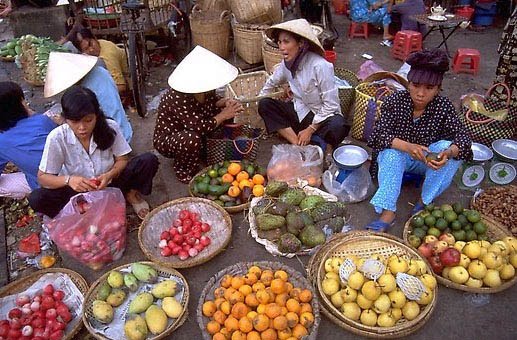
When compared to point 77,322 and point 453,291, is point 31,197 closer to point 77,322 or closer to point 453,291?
point 77,322

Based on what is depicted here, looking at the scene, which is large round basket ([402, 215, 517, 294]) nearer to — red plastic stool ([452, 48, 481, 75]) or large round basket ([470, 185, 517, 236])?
large round basket ([470, 185, 517, 236])

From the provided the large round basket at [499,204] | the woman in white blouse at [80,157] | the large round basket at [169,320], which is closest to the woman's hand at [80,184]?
the woman in white blouse at [80,157]

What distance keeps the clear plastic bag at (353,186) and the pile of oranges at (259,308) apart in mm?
1141

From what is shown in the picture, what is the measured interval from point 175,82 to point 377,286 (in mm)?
2134

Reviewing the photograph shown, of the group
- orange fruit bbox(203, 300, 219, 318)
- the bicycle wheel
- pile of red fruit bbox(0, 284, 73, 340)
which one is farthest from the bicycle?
orange fruit bbox(203, 300, 219, 318)

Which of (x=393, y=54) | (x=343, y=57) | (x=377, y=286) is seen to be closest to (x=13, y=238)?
(x=377, y=286)

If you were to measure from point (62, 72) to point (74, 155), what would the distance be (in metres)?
0.86

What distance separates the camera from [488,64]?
5.88 meters

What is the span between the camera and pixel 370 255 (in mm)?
2768

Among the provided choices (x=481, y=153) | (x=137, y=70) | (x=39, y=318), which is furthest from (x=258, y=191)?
(x=137, y=70)

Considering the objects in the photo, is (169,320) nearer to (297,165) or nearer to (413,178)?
(297,165)

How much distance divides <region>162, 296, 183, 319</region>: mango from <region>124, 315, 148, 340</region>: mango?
0.15 m

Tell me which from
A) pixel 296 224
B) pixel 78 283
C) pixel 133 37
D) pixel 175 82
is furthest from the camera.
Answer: pixel 133 37

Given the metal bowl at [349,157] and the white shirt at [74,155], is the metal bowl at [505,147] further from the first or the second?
the white shirt at [74,155]
